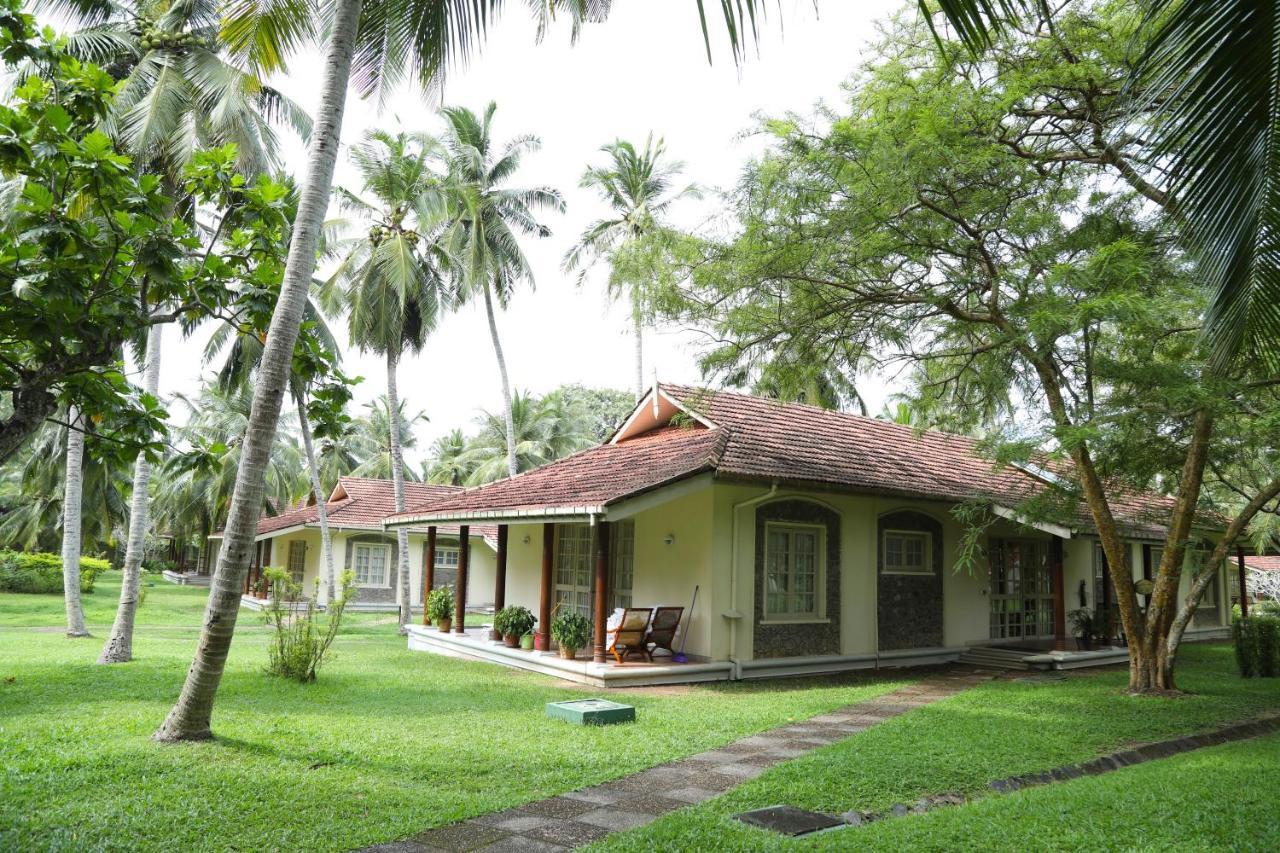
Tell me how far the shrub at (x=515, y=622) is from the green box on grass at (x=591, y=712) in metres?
4.91

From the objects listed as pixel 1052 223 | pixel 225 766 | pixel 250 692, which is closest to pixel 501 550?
pixel 250 692

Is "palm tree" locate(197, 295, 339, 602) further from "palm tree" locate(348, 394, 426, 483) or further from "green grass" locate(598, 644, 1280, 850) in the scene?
"palm tree" locate(348, 394, 426, 483)

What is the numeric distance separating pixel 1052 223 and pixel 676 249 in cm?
473

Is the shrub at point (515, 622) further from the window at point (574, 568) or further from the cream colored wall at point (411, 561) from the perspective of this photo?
the cream colored wall at point (411, 561)

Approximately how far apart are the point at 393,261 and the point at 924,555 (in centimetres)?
1356

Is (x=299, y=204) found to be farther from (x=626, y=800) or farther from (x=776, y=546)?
(x=776, y=546)

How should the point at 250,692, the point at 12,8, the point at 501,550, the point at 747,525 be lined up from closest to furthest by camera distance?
the point at 12,8
the point at 250,692
the point at 747,525
the point at 501,550

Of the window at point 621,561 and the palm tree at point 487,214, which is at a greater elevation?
the palm tree at point 487,214

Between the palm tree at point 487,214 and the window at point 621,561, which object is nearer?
the window at point 621,561

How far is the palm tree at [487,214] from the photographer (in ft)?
76.6

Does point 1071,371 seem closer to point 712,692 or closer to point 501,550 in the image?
point 712,692

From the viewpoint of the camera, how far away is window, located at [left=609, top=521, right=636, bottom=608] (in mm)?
14367

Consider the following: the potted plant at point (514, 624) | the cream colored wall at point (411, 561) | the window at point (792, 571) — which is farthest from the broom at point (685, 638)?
the cream colored wall at point (411, 561)

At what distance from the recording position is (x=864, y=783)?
655 cm
